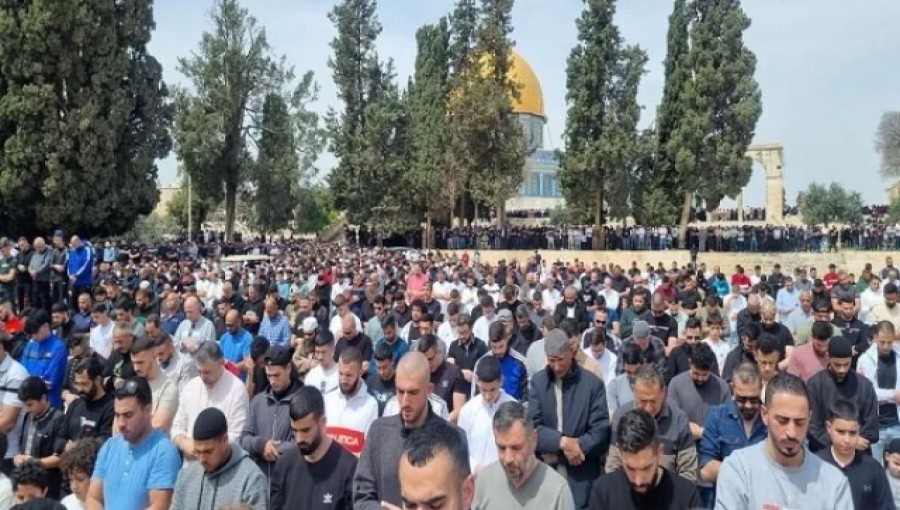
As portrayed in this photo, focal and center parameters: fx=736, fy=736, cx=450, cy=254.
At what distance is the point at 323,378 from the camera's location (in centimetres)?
551

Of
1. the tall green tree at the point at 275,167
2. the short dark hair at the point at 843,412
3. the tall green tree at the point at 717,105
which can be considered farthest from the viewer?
the tall green tree at the point at 275,167

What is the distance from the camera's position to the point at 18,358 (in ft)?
21.9

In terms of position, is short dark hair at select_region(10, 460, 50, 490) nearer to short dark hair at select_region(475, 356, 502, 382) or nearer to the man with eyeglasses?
short dark hair at select_region(475, 356, 502, 382)

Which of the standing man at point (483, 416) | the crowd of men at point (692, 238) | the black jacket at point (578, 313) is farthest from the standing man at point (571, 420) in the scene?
the crowd of men at point (692, 238)

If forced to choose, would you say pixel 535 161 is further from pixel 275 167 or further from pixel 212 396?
pixel 212 396

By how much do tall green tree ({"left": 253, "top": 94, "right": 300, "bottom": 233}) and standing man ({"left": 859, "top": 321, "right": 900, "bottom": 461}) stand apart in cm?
3129

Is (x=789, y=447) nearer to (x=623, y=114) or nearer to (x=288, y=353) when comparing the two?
Answer: (x=288, y=353)

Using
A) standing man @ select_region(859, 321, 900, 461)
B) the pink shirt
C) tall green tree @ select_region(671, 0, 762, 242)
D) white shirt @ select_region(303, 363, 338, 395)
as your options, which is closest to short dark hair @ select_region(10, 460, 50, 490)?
white shirt @ select_region(303, 363, 338, 395)

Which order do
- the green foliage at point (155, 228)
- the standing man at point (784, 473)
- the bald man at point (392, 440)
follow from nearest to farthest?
1. the standing man at point (784, 473)
2. the bald man at point (392, 440)
3. the green foliage at point (155, 228)

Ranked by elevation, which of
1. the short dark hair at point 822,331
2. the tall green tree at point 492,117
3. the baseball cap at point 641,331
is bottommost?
the baseball cap at point 641,331

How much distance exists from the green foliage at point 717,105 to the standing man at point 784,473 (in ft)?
94.9

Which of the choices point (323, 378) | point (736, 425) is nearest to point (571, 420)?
point (736, 425)

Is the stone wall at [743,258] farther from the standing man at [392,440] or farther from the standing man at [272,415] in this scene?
the standing man at [392,440]

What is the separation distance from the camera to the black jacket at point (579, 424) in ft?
14.1
